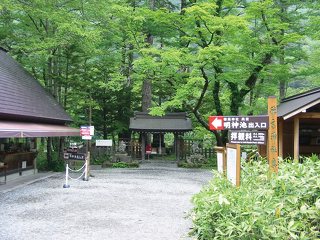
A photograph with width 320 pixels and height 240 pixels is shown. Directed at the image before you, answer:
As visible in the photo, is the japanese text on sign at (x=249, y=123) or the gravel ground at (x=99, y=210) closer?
the japanese text on sign at (x=249, y=123)

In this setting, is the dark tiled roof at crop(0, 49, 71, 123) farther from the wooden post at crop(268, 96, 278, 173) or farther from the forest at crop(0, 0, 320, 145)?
the wooden post at crop(268, 96, 278, 173)

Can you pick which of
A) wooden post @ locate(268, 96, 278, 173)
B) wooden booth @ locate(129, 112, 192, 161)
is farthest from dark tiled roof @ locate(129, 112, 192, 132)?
wooden post @ locate(268, 96, 278, 173)

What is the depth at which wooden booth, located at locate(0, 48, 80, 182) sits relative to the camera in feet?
38.0

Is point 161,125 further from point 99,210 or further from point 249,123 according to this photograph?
point 249,123

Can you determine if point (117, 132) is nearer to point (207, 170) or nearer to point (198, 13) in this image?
point (207, 170)

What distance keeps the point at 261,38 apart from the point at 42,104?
10.9m

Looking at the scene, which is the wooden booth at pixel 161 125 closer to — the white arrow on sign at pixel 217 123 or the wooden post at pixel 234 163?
the wooden post at pixel 234 163

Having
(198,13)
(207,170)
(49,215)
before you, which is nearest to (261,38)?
(198,13)

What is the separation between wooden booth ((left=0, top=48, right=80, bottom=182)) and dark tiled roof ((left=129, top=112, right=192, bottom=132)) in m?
5.34

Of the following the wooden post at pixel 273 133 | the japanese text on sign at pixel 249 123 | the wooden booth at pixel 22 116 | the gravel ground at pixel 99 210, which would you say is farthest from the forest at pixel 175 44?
the wooden post at pixel 273 133

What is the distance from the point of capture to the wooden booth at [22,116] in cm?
1159

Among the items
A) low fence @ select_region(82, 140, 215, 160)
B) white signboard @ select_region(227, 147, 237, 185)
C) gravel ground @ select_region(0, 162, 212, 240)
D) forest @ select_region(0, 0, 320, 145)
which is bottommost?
gravel ground @ select_region(0, 162, 212, 240)

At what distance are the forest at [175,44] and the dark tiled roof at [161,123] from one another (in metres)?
1.05

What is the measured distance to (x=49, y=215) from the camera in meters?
7.94
